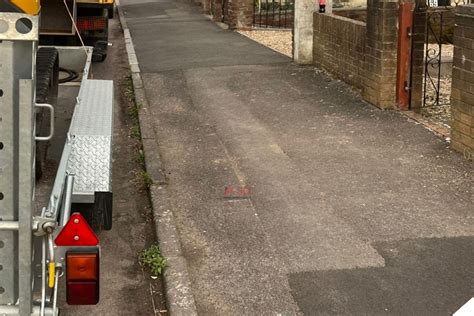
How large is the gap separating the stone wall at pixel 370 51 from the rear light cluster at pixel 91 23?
5.04 m

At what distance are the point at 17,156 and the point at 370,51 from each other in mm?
8974

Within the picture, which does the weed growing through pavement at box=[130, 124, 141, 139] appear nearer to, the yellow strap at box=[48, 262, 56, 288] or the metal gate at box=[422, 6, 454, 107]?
the metal gate at box=[422, 6, 454, 107]

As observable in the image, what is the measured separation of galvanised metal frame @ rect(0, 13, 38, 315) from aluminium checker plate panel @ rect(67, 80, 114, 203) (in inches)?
74.9

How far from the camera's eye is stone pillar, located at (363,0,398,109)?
10992mm

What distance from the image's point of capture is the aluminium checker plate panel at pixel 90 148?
19.4ft

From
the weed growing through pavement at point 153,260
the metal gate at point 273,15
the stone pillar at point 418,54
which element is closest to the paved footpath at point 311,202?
the weed growing through pavement at point 153,260

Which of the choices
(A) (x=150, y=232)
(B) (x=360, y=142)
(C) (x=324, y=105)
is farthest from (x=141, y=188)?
(C) (x=324, y=105)

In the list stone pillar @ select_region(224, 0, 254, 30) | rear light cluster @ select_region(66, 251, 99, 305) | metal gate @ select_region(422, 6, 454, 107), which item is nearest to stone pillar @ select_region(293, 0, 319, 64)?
metal gate @ select_region(422, 6, 454, 107)

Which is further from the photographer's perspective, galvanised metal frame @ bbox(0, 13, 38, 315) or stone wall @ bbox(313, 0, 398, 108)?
stone wall @ bbox(313, 0, 398, 108)

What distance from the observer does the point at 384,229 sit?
679 cm

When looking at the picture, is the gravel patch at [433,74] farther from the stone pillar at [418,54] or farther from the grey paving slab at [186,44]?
the grey paving slab at [186,44]

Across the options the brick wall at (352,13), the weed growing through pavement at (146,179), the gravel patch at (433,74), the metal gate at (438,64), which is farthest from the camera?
the brick wall at (352,13)

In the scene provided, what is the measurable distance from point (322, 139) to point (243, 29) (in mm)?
12696

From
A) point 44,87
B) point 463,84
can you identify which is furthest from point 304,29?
point 44,87
